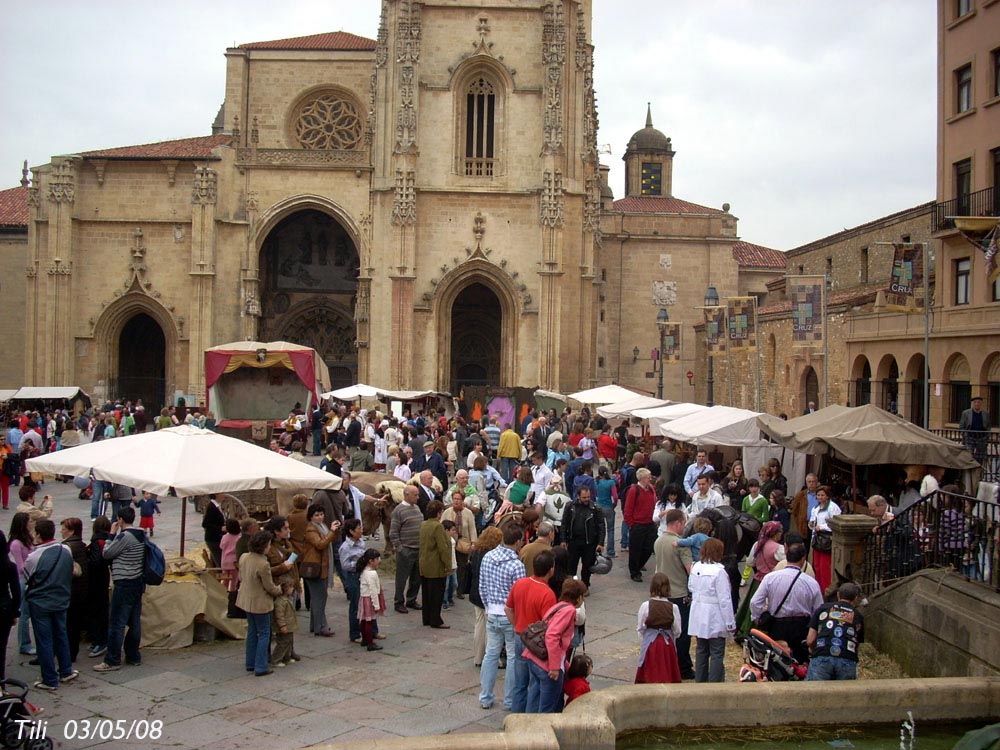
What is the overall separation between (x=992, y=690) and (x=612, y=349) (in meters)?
37.4

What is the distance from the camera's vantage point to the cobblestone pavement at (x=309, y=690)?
7414 mm

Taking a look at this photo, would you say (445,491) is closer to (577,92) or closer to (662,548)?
(662,548)

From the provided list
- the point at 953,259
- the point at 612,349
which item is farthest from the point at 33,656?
the point at 612,349

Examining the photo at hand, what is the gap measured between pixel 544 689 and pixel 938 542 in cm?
457

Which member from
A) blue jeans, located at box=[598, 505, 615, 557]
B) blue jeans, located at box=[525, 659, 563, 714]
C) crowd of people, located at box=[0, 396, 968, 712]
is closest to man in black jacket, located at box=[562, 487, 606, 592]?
crowd of people, located at box=[0, 396, 968, 712]

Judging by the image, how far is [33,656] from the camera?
920 centimetres

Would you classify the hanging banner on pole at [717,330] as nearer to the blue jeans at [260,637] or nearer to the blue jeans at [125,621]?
the blue jeans at [260,637]

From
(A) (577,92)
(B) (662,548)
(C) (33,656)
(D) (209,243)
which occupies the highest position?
(A) (577,92)

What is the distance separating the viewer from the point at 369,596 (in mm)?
9453

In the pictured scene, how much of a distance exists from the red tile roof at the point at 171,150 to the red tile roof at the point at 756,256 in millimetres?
24775

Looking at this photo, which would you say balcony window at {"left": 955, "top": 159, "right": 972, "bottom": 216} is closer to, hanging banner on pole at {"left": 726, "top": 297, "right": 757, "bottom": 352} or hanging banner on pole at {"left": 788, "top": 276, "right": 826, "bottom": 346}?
hanging banner on pole at {"left": 726, "top": 297, "right": 757, "bottom": 352}

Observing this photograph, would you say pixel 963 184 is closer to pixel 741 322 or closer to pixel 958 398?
pixel 958 398

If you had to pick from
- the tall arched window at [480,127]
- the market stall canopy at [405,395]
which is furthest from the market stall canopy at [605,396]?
the tall arched window at [480,127]

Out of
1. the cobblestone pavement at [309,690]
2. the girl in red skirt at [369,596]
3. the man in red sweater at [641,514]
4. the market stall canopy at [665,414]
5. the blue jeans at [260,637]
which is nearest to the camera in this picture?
the cobblestone pavement at [309,690]
